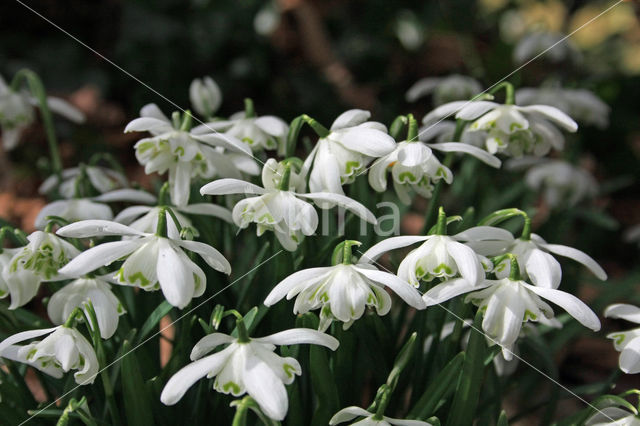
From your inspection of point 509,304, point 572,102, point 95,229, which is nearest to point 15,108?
point 95,229

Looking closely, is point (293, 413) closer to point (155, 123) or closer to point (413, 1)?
point (155, 123)

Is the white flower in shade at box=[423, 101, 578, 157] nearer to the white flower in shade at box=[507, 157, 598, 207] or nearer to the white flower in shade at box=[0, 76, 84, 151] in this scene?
the white flower in shade at box=[507, 157, 598, 207]

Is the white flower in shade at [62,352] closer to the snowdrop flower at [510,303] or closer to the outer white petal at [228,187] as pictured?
the outer white petal at [228,187]

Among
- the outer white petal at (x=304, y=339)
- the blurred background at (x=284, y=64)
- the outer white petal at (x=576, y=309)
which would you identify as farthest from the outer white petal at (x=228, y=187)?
the blurred background at (x=284, y=64)

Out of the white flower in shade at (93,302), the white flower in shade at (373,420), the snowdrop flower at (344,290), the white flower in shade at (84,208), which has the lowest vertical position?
the white flower in shade at (373,420)

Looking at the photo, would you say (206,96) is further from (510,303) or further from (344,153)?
(510,303)

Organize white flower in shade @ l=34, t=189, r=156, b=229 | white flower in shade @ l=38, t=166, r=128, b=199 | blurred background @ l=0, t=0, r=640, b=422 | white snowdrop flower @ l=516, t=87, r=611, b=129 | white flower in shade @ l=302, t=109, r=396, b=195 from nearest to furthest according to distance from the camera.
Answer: white flower in shade @ l=302, t=109, r=396, b=195, white flower in shade @ l=34, t=189, r=156, b=229, white flower in shade @ l=38, t=166, r=128, b=199, white snowdrop flower @ l=516, t=87, r=611, b=129, blurred background @ l=0, t=0, r=640, b=422

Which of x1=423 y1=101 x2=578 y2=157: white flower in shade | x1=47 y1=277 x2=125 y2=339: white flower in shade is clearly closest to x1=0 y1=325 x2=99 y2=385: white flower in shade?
x1=47 y1=277 x2=125 y2=339: white flower in shade
